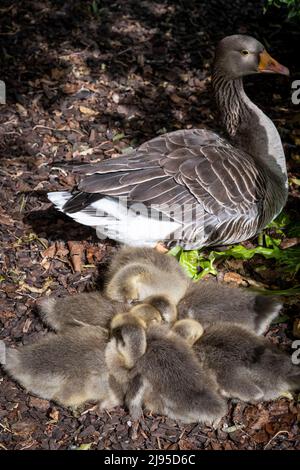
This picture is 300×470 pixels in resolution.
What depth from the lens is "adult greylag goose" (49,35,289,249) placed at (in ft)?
14.5

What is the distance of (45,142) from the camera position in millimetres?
5734

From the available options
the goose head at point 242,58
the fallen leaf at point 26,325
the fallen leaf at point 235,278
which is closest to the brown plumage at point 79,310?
the fallen leaf at point 26,325

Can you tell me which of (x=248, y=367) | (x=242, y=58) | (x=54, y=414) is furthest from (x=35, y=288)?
(x=242, y=58)

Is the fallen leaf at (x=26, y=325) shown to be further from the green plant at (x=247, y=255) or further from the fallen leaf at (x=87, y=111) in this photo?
the fallen leaf at (x=87, y=111)

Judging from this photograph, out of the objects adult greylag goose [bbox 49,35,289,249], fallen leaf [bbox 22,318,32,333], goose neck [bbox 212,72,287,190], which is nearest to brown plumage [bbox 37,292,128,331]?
fallen leaf [bbox 22,318,32,333]

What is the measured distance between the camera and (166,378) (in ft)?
11.6

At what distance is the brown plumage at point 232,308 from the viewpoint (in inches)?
158

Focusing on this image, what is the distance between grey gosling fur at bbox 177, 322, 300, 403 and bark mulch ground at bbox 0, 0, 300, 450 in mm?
233

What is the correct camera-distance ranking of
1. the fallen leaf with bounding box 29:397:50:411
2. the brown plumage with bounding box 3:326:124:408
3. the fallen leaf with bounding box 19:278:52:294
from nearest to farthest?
the brown plumage with bounding box 3:326:124:408 → the fallen leaf with bounding box 29:397:50:411 → the fallen leaf with bounding box 19:278:52:294

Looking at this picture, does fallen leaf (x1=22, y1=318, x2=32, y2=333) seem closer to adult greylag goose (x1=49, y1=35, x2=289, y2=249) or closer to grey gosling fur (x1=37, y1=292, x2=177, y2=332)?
grey gosling fur (x1=37, y1=292, x2=177, y2=332)

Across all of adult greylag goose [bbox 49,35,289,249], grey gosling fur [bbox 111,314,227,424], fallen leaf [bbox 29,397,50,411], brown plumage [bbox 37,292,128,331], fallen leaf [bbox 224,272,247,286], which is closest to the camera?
grey gosling fur [bbox 111,314,227,424]

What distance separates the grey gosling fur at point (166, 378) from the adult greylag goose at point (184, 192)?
0.99m

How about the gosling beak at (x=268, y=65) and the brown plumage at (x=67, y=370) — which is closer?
the brown plumage at (x=67, y=370)
